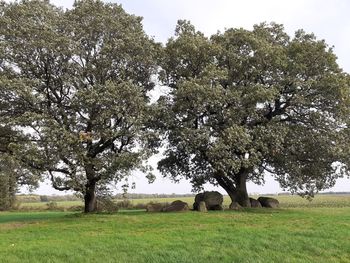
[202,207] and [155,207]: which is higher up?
[155,207]

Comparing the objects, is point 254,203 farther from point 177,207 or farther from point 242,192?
point 177,207

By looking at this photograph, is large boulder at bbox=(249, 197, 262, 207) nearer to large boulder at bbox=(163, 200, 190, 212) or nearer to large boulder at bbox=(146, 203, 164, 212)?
large boulder at bbox=(163, 200, 190, 212)

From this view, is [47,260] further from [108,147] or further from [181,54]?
[181,54]

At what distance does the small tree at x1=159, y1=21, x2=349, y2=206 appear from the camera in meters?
35.6

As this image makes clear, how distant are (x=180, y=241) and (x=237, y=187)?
20.8 m

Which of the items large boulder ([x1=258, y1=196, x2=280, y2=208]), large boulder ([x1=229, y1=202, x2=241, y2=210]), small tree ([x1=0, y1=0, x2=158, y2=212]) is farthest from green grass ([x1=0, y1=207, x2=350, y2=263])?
large boulder ([x1=258, y1=196, x2=280, y2=208])

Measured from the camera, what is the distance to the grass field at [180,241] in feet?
62.7

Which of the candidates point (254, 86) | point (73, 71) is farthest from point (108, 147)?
point (254, 86)

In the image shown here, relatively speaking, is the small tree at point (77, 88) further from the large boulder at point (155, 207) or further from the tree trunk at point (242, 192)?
the tree trunk at point (242, 192)

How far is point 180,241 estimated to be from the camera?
2144cm

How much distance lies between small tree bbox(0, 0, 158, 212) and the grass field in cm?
526

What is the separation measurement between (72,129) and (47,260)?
16.5 m

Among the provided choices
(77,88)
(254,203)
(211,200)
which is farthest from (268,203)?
(77,88)

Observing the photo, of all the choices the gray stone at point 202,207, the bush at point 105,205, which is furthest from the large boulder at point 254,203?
the bush at point 105,205
